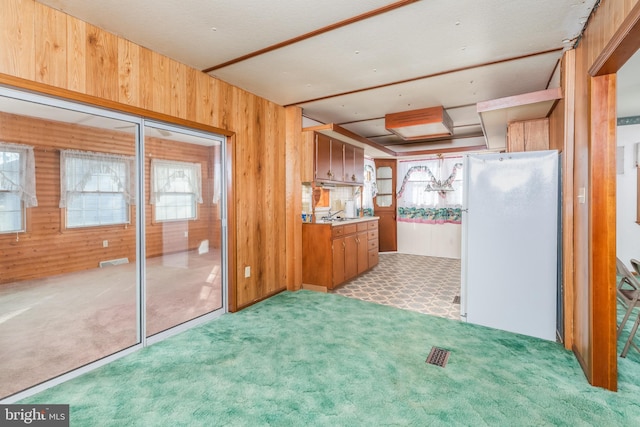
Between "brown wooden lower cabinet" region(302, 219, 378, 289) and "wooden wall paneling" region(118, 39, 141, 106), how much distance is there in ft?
8.90

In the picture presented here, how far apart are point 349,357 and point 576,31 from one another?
3.18m

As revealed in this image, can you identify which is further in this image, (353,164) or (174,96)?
(353,164)

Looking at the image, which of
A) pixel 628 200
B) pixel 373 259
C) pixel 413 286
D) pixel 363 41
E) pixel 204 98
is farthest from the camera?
pixel 373 259

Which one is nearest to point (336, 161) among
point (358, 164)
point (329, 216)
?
point (358, 164)

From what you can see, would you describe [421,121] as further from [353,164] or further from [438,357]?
[438,357]

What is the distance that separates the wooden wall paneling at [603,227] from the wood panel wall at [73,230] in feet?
11.4

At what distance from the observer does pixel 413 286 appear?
462cm

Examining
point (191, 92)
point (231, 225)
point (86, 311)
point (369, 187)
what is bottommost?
point (86, 311)

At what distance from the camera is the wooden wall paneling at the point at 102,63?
7.53 ft

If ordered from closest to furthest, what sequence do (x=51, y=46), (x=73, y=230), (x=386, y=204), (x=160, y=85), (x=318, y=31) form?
1. (x=51, y=46)
2. (x=318, y=31)
3. (x=160, y=85)
4. (x=73, y=230)
5. (x=386, y=204)

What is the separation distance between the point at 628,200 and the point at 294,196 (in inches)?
212

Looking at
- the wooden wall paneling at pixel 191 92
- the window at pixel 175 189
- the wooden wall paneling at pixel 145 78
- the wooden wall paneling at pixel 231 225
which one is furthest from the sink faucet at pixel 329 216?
the wooden wall paneling at pixel 145 78

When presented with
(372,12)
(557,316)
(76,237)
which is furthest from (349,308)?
(76,237)

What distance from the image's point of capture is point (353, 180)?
5621mm
